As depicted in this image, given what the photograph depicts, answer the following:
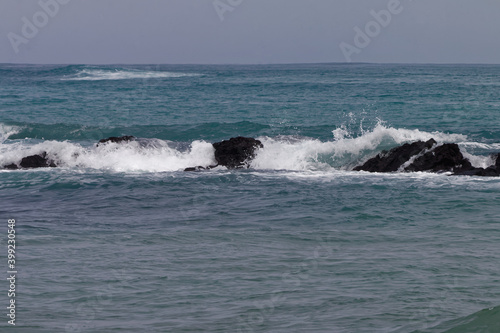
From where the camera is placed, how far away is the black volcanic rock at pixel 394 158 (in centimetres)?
1938

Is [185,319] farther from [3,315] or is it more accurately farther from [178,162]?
[178,162]

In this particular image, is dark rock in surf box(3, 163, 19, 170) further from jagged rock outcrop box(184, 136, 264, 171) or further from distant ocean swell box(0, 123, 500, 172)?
jagged rock outcrop box(184, 136, 264, 171)

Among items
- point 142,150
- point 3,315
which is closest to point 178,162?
point 142,150

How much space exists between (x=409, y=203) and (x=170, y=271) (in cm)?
Result: 653

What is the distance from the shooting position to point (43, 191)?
17.1 metres

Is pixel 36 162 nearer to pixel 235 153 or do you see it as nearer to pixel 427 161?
pixel 235 153

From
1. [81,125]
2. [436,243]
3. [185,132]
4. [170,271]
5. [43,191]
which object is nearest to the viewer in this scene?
[170,271]

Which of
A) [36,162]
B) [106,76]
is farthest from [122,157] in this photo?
[106,76]

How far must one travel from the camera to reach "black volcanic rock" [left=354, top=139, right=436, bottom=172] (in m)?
19.4

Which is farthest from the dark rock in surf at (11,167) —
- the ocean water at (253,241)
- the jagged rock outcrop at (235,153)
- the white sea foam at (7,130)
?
the white sea foam at (7,130)

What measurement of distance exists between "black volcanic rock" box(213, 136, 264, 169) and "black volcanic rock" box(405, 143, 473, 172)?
15.8 feet

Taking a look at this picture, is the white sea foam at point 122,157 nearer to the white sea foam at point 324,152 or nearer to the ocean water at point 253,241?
the ocean water at point 253,241

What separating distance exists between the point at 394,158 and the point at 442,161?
1395 millimetres

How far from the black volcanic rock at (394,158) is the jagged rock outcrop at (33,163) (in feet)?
31.6
